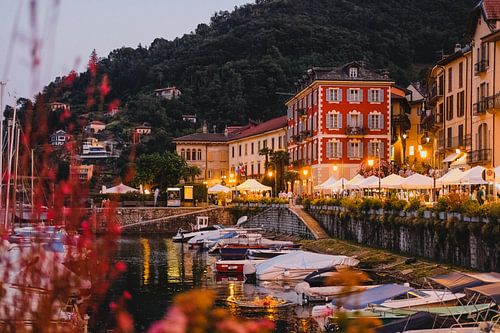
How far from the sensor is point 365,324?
505 centimetres

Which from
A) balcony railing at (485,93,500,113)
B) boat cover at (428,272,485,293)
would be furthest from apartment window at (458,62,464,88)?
boat cover at (428,272,485,293)

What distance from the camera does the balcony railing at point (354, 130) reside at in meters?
80.4

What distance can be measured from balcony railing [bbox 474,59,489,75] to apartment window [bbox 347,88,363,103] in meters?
26.9

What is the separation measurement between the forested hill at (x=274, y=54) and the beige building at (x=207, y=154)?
2023 cm

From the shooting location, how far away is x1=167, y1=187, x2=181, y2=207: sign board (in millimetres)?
96500

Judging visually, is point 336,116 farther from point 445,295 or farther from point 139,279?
point 445,295

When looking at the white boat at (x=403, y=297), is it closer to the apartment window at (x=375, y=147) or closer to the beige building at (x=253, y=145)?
the apartment window at (x=375, y=147)

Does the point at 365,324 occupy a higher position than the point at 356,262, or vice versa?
the point at 365,324

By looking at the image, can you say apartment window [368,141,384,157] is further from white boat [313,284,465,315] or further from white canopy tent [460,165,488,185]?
white boat [313,284,465,315]

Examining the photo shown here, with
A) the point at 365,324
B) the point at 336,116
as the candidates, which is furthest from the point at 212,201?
the point at 365,324

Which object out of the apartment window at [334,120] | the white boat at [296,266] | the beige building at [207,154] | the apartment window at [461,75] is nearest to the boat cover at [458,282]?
the white boat at [296,266]

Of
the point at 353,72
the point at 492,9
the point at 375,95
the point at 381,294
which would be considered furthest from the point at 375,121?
the point at 381,294

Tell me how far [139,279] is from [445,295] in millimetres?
21434

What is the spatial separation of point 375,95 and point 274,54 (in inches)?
3200
